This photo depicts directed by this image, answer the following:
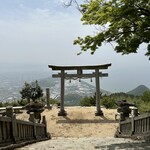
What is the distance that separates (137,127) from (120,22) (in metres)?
4.03

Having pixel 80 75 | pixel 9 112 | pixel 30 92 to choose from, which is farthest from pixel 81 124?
pixel 9 112

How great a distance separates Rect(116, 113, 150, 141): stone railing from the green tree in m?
2.21

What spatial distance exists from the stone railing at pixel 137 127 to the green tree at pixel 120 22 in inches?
87.0

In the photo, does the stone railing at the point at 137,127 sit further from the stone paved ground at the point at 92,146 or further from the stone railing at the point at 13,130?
the stone railing at the point at 13,130

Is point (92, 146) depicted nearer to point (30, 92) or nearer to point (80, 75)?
point (80, 75)

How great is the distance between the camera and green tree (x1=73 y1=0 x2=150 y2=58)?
918 centimetres

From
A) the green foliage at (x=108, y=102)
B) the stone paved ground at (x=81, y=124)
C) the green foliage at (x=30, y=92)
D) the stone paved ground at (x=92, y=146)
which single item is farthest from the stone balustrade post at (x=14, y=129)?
the green foliage at (x=30, y=92)

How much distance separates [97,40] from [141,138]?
368cm

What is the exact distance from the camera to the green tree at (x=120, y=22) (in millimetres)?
9180

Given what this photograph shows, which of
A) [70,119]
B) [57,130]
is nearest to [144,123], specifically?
[57,130]

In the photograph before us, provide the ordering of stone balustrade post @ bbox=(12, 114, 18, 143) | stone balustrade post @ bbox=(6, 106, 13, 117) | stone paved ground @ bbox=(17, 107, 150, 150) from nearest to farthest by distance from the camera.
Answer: stone balustrade post @ bbox=(6, 106, 13, 117) → stone balustrade post @ bbox=(12, 114, 18, 143) → stone paved ground @ bbox=(17, 107, 150, 150)

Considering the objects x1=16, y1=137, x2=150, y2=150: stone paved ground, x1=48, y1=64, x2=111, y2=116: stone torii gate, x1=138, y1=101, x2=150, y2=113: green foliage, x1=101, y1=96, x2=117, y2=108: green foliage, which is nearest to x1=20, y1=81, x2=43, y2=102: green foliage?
x1=101, y1=96, x2=117, y2=108: green foliage

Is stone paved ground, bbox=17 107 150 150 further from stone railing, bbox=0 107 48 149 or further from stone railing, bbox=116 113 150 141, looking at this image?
stone railing, bbox=0 107 48 149

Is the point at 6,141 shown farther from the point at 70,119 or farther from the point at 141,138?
the point at 70,119
